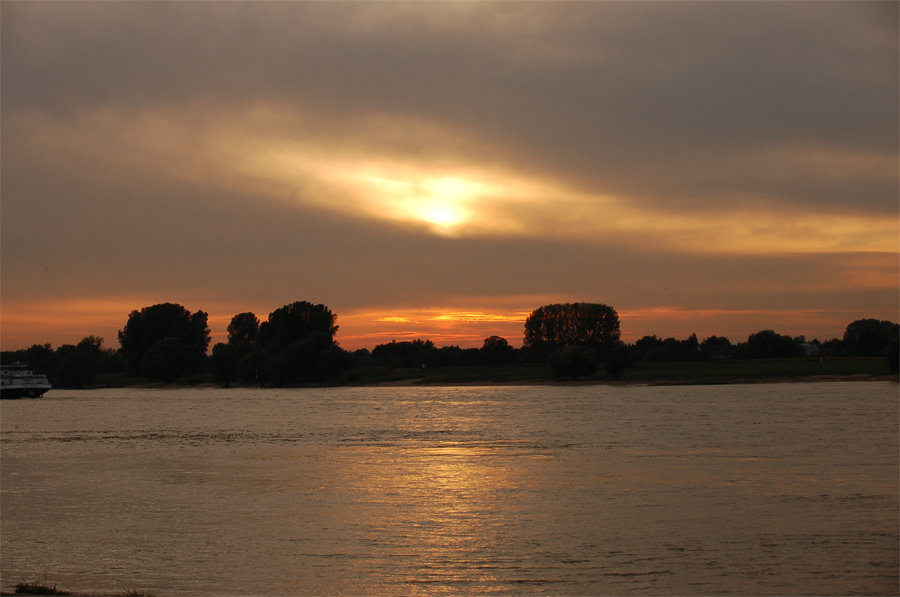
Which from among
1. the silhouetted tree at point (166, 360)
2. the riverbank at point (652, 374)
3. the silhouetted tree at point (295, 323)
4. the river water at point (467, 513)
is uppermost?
the silhouetted tree at point (295, 323)

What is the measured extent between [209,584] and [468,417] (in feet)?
183

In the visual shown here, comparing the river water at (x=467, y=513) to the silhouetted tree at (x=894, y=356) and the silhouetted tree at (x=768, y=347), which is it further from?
the silhouetted tree at (x=768, y=347)

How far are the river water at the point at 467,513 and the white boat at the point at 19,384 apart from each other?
9871 cm

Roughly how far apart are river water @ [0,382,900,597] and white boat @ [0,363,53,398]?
98711mm

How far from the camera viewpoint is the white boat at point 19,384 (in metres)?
139

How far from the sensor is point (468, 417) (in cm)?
7238

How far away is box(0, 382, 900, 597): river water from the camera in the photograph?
1756 cm

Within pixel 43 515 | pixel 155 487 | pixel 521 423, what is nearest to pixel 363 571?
pixel 43 515

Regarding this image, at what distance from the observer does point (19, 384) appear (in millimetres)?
141250

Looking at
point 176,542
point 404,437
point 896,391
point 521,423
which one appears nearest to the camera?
point 176,542

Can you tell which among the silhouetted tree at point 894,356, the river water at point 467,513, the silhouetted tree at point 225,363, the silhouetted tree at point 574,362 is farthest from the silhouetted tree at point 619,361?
the river water at point 467,513

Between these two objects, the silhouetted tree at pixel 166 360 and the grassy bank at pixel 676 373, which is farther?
the silhouetted tree at pixel 166 360

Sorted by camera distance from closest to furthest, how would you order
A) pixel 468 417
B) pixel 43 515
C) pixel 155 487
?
1. pixel 43 515
2. pixel 155 487
3. pixel 468 417

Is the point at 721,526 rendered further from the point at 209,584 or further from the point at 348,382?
the point at 348,382
